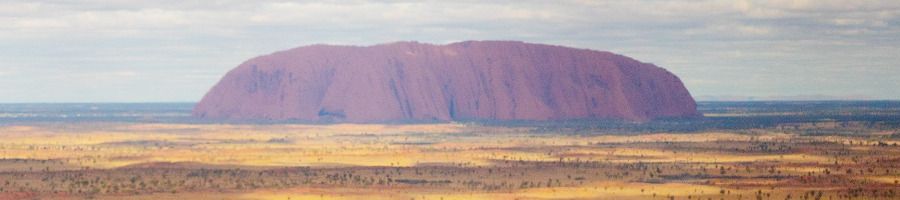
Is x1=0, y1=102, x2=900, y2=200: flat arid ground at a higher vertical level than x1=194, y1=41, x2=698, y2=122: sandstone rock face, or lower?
lower

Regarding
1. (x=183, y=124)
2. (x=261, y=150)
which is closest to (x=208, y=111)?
(x=183, y=124)

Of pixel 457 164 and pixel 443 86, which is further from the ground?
pixel 443 86

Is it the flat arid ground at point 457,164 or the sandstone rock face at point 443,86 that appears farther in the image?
the sandstone rock face at point 443,86

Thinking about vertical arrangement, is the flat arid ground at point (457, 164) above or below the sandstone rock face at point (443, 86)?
below

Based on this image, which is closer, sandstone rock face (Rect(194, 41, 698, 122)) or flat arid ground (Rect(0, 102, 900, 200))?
flat arid ground (Rect(0, 102, 900, 200))

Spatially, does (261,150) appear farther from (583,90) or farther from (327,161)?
(583,90)
